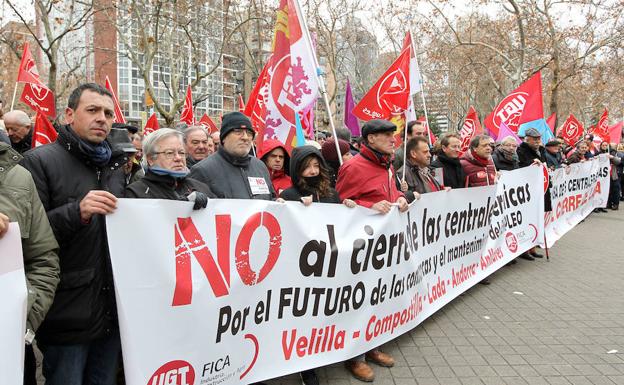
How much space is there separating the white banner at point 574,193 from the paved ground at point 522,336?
169 centimetres

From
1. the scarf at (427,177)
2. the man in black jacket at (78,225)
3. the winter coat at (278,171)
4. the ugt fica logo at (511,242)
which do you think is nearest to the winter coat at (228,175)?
the winter coat at (278,171)

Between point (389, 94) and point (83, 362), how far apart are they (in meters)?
3.63

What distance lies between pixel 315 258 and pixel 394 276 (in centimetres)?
89

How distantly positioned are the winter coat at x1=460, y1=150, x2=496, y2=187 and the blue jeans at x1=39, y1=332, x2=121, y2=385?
4.74 meters

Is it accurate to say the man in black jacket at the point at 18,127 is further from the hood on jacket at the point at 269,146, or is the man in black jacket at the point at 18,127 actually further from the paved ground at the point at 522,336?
the paved ground at the point at 522,336

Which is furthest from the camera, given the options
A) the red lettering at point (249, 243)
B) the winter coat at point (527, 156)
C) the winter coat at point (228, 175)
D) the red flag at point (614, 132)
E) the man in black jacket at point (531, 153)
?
the red flag at point (614, 132)

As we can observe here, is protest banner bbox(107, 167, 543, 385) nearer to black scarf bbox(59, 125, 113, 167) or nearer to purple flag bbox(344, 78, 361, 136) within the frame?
black scarf bbox(59, 125, 113, 167)

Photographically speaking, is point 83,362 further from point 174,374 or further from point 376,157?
point 376,157

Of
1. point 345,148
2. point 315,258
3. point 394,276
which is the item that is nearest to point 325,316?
point 315,258

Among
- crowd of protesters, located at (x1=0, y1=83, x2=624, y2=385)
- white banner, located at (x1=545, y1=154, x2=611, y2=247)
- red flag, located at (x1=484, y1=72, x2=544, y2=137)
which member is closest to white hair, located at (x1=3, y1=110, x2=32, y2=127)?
crowd of protesters, located at (x1=0, y1=83, x2=624, y2=385)

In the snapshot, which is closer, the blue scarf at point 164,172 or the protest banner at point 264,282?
the protest banner at point 264,282

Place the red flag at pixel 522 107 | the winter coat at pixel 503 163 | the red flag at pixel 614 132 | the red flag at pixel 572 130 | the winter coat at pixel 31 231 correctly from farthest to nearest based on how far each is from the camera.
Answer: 1. the red flag at pixel 614 132
2. the red flag at pixel 572 130
3. the red flag at pixel 522 107
4. the winter coat at pixel 503 163
5. the winter coat at pixel 31 231

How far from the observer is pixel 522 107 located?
24.8 feet

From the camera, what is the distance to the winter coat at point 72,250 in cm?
227
